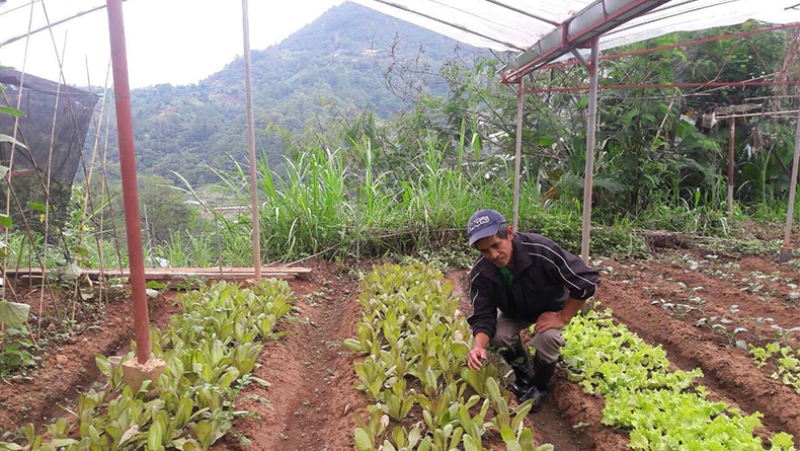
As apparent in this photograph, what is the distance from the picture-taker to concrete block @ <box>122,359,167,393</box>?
2.47m

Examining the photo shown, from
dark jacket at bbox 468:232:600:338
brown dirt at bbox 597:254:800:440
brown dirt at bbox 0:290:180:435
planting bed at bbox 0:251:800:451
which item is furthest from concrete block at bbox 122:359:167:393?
brown dirt at bbox 597:254:800:440

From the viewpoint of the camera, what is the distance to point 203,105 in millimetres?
9969

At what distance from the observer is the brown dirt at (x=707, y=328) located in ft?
9.19

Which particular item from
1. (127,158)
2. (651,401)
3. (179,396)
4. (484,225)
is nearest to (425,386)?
(484,225)

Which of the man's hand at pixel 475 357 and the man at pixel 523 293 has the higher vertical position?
the man at pixel 523 293

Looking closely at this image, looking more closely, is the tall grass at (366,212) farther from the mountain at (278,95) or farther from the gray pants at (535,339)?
the gray pants at (535,339)

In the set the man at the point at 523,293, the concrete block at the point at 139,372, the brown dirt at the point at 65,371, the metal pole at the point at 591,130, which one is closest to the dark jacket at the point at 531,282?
the man at the point at 523,293

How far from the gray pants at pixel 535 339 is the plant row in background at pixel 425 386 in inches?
7.8

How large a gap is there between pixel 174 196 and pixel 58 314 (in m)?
4.34

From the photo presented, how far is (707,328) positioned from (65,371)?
423 centimetres

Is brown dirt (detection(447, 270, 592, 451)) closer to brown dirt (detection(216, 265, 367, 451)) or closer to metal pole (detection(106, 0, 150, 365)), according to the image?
brown dirt (detection(216, 265, 367, 451))

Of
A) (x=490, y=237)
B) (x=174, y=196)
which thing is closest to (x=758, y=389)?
(x=490, y=237)

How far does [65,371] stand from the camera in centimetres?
303

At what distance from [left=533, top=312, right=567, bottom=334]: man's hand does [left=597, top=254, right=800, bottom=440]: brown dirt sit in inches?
34.8
